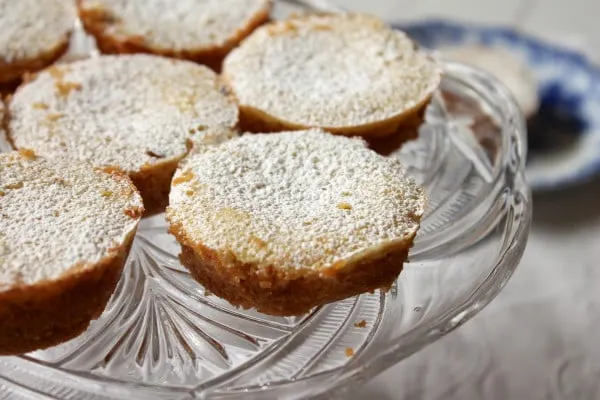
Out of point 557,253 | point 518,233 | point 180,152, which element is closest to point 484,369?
point 557,253

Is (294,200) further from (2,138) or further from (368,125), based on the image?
(2,138)

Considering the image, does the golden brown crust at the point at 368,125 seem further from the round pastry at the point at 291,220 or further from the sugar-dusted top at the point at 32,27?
the sugar-dusted top at the point at 32,27

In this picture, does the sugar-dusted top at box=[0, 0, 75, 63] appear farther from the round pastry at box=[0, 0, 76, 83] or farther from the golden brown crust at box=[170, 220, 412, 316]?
the golden brown crust at box=[170, 220, 412, 316]

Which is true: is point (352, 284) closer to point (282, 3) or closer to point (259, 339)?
point (259, 339)

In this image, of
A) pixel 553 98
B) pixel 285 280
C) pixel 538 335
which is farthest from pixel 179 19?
pixel 553 98

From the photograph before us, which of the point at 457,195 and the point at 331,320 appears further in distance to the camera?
the point at 457,195

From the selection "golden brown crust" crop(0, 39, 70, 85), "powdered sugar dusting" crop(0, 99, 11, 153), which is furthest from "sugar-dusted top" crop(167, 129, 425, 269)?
"golden brown crust" crop(0, 39, 70, 85)

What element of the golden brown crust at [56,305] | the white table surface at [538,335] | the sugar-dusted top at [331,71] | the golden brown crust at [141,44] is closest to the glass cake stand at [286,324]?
the golden brown crust at [56,305]
